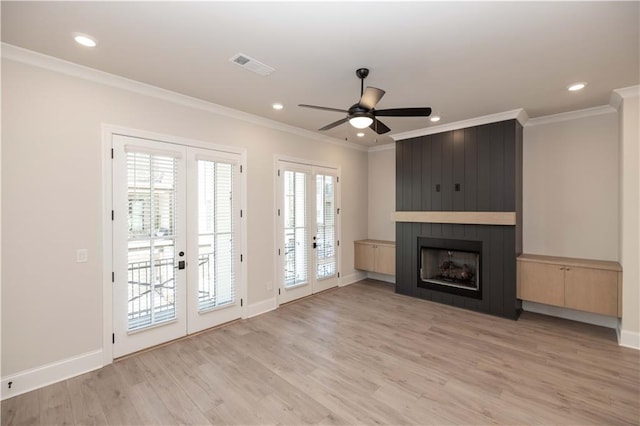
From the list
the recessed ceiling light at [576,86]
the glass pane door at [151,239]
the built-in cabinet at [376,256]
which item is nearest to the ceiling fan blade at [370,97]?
the glass pane door at [151,239]

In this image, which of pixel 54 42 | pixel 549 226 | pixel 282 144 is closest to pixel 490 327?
pixel 549 226

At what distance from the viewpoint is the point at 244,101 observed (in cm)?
388

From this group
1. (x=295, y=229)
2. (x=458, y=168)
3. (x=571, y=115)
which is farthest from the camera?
(x=295, y=229)

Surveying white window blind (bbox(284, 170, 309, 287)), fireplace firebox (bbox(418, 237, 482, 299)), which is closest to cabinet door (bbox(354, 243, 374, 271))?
fireplace firebox (bbox(418, 237, 482, 299))

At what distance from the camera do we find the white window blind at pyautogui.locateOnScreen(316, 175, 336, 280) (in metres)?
5.66

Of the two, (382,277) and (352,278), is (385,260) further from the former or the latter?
(352,278)

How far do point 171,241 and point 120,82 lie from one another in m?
1.86

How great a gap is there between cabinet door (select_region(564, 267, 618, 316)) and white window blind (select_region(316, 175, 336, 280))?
372cm

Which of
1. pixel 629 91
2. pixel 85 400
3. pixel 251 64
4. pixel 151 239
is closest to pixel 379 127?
pixel 251 64

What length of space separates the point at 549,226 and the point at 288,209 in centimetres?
423

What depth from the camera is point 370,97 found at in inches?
102

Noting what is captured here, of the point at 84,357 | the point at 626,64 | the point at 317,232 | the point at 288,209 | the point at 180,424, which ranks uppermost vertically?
the point at 626,64

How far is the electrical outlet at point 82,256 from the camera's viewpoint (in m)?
2.95

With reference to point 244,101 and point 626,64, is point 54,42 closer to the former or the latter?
point 244,101
